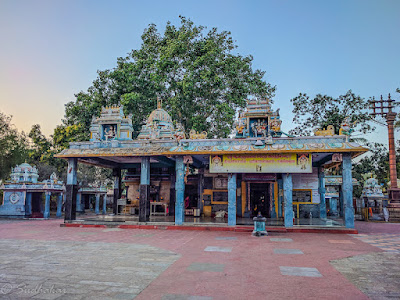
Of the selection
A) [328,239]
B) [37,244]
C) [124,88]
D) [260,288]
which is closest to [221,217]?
[328,239]

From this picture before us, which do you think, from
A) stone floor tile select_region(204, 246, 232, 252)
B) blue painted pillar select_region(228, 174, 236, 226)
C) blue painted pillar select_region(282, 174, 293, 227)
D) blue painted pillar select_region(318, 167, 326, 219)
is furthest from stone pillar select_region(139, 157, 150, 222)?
blue painted pillar select_region(318, 167, 326, 219)

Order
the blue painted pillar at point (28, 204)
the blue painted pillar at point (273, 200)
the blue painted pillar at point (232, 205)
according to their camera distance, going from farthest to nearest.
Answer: the blue painted pillar at point (28, 204)
the blue painted pillar at point (273, 200)
the blue painted pillar at point (232, 205)

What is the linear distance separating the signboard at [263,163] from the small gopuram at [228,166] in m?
0.05

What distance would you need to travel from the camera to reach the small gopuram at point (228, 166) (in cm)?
1516

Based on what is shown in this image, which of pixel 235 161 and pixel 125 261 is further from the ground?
pixel 235 161

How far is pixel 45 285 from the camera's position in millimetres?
5891

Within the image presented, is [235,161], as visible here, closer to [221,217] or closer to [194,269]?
[221,217]

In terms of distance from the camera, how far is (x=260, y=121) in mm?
17922

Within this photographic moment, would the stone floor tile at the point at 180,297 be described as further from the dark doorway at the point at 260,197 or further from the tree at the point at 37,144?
the tree at the point at 37,144

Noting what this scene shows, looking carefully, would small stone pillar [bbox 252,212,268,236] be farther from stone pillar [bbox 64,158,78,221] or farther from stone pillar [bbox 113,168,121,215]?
stone pillar [bbox 113,168,121,215]

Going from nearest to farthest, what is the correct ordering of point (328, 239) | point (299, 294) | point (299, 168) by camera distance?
point (299, 294) < point (328, 239) < point (299, 168)

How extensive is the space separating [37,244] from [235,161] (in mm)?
9648

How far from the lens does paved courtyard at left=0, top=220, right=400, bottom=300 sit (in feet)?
18.3

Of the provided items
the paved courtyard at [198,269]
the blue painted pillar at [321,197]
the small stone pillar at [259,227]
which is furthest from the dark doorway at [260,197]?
the paved courtyard at [198,269]
